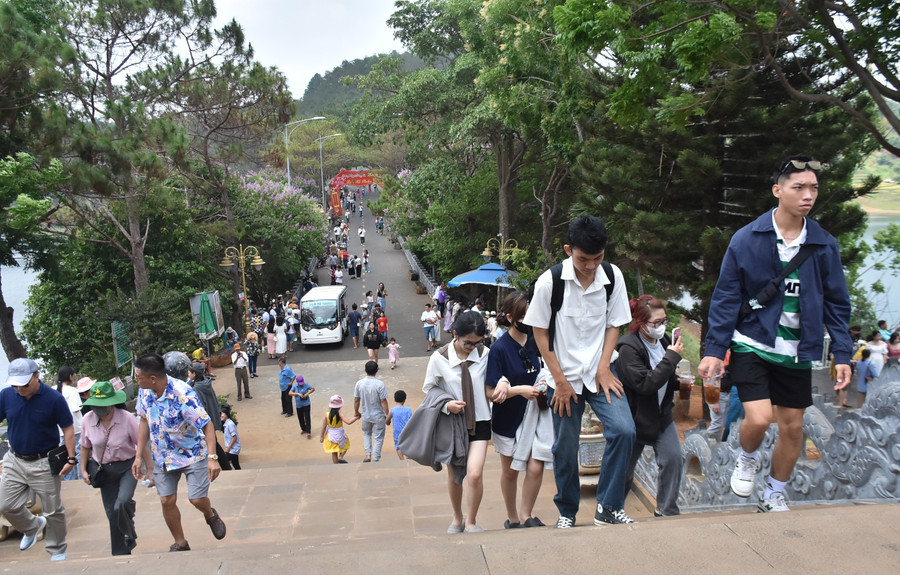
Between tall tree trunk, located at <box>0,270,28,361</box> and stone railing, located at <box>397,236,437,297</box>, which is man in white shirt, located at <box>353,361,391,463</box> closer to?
tall tree trunk, located at <box>0,270,28,361</box>

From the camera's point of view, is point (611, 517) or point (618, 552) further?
point (611, 517)

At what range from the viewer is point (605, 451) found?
3602 mm

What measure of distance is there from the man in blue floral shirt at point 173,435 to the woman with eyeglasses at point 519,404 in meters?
1.99

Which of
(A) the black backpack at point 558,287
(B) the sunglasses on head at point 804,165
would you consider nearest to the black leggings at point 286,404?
(A) the black backpack at point 558,287

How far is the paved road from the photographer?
20.8 m

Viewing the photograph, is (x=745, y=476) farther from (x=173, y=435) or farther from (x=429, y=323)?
(x=429, y=323)

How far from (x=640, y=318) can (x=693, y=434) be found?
5.71ft

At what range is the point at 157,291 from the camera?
52.0 feet

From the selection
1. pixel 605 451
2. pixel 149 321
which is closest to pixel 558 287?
pixel 605 451

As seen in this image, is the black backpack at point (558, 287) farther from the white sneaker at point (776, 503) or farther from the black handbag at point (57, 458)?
the black handbag at point (57, 458)

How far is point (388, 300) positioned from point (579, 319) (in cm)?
2606

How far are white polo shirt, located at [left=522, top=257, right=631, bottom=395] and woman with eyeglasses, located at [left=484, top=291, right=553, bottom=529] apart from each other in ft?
1.50

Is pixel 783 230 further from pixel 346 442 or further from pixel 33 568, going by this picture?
pixel 346 442

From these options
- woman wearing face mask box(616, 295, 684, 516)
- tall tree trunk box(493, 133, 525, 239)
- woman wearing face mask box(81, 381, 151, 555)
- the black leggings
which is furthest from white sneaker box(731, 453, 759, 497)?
tall tree trunk box(493, 133, 525, 239)
